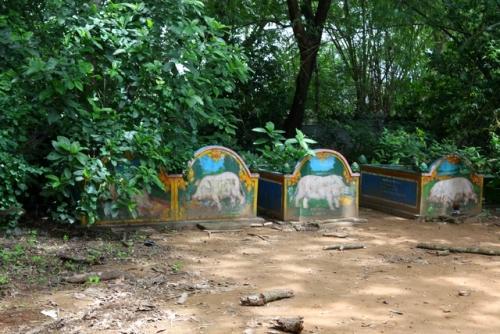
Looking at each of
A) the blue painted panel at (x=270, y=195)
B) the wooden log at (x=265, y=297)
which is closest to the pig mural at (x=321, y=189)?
the blue painted panel at (x=270, y=195)

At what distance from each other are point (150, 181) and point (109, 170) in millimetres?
534

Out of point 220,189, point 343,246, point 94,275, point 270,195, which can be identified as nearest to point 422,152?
point 270,195

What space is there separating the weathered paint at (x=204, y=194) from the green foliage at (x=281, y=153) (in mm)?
448

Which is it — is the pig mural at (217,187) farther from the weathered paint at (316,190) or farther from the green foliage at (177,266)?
the green foliage at (177,266)

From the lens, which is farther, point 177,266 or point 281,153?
point 281,153

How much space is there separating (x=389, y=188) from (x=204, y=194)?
12.1ft

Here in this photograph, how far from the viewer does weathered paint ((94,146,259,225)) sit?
27.8 ft

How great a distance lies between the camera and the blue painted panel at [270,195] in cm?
944

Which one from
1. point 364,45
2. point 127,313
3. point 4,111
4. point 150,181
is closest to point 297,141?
point 150,181

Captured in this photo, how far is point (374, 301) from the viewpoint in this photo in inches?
206

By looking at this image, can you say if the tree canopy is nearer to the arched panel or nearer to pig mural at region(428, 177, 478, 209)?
pig mural at region(428, 177, 478, 209)

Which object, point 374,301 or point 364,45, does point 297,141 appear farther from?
point 364,45

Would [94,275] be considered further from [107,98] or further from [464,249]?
[464,249]

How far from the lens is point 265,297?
5.11m
